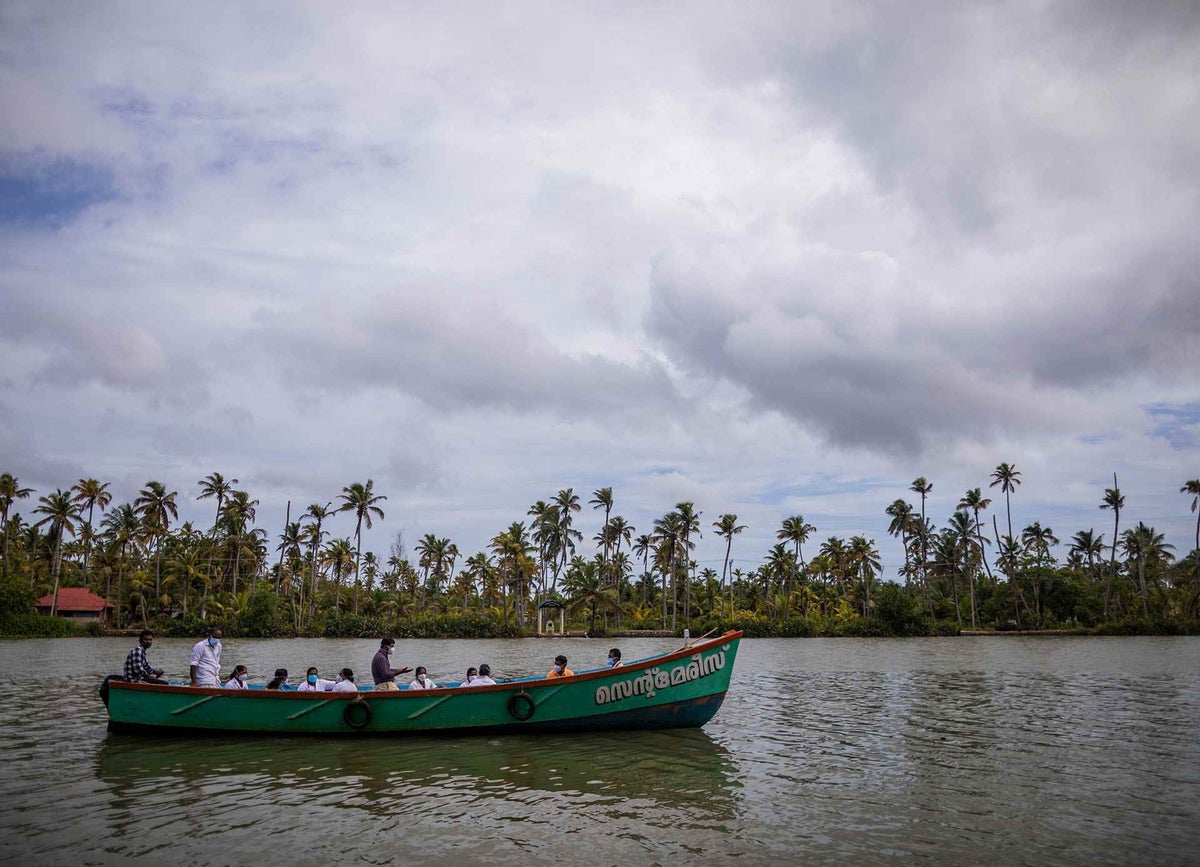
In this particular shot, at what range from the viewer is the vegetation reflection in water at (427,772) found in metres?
11.3

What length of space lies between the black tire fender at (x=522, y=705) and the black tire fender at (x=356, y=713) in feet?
9.28

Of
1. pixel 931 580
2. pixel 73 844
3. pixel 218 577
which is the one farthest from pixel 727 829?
pixel 931 580

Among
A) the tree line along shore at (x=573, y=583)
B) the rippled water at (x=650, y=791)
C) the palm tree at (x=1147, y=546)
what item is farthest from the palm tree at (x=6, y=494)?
the palm tree at (x=1147, y=546)

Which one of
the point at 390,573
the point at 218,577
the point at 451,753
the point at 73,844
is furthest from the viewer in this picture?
the point at 390,573

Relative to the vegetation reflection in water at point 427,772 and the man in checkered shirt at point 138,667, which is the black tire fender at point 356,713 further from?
the man in checkered shirt at point 138,667

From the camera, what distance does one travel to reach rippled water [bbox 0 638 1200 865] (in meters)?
9.14

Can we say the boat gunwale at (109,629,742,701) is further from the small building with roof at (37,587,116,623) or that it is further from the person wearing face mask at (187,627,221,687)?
the small building with roof at (37,587,116,623)

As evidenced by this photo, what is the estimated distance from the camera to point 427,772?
43.0ft

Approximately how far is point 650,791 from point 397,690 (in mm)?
6136

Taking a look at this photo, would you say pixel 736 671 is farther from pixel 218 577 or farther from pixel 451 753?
pixel 218 577

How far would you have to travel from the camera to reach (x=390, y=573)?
107938 millimetres

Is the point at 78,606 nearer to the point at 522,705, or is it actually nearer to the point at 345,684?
the point at 345,684

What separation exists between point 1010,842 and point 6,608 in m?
67.5

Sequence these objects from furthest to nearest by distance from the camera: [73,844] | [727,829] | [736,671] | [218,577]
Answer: [218,577]
[736,671]
[727,829]
[73,844]
